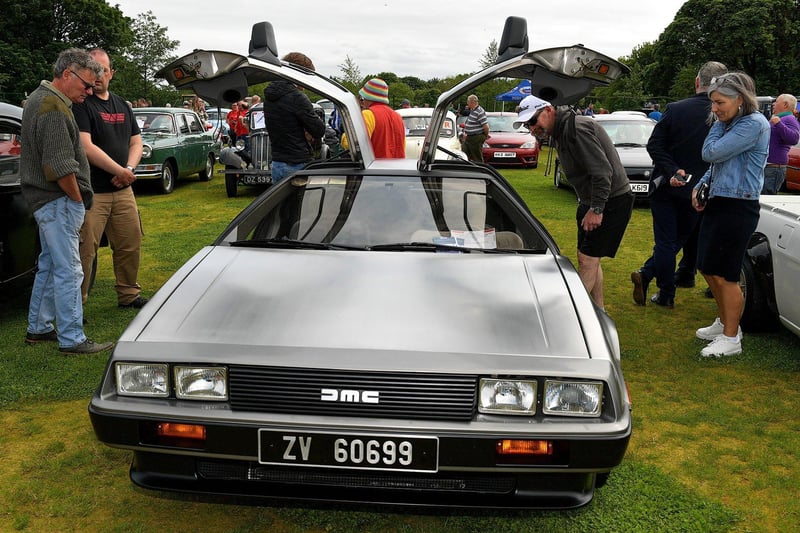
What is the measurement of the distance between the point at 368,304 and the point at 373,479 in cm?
66

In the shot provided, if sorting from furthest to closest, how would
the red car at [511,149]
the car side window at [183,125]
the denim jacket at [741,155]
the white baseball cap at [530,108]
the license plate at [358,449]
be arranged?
the red car at [511,149]
the car side window at [183,125]
the white baseball cap at [530,108]
the denim jacket at [741,155]
the license plate at [358,449]

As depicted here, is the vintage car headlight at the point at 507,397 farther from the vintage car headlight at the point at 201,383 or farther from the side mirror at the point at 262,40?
the side mirror at the point at 262,40

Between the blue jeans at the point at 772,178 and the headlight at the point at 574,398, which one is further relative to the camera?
the blue jeans at the point at 772,178

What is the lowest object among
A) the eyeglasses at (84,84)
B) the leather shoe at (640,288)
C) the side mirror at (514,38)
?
the leather shoe at (640,288)

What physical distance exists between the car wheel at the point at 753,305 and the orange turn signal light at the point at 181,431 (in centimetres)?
401

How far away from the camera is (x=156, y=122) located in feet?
42.5

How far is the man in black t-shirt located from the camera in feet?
15.8

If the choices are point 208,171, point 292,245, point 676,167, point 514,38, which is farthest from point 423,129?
point 292,245

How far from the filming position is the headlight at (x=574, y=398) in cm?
221

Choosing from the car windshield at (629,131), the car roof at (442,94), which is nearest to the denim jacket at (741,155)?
the car roof at (442,94)

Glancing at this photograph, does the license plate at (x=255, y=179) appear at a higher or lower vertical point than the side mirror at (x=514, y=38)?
lower

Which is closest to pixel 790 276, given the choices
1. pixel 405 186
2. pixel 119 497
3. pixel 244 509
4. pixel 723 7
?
pixel 405 186

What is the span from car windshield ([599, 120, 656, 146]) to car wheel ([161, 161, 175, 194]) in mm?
8060

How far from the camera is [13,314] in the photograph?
205 inches
